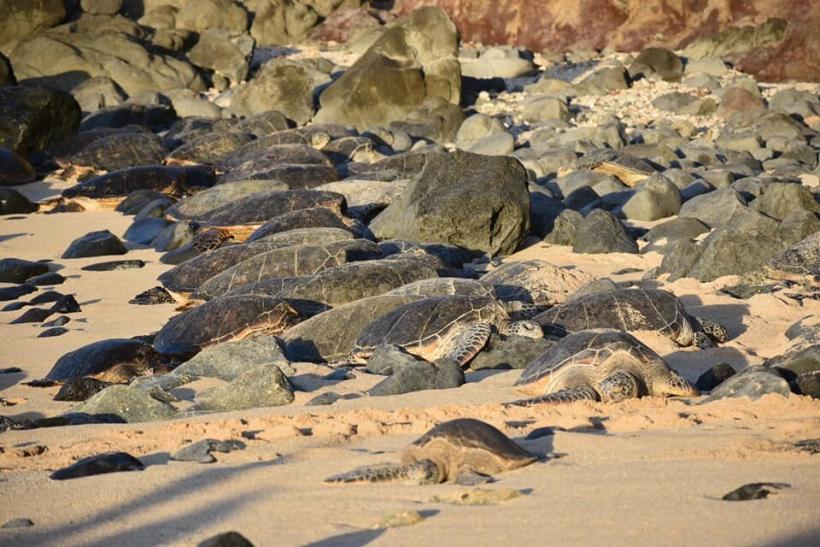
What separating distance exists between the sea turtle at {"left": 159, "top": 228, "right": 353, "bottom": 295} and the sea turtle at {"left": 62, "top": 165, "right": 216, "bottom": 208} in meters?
5.26

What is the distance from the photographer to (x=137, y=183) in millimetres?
16500

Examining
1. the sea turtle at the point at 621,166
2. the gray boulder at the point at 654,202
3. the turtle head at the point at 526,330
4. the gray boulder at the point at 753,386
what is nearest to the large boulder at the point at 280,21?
the sea turtle at the point at 621,166

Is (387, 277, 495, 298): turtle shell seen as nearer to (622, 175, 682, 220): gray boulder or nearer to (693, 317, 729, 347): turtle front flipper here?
(693, 317, 729, 347): turtle front flipper

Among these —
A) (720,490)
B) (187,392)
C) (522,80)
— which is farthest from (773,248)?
(522,80)

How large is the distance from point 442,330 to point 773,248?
393 centimetres

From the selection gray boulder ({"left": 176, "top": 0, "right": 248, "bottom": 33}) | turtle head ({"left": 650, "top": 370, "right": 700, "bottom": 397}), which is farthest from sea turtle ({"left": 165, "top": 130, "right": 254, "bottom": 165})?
turtle head ({"left": 650, "top": 370, "right": 700, "bottom": 397})

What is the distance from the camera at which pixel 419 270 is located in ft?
31.7

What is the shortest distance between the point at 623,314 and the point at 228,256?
4.51 metres

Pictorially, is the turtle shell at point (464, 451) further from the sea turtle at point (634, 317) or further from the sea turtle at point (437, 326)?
the sea turtle at point (634, 317)

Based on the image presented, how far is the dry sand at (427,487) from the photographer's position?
3.93 m

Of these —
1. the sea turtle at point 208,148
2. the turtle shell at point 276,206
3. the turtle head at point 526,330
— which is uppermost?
the turtle head at point 526,330

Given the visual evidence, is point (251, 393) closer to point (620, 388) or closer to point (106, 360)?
point (106, 360)

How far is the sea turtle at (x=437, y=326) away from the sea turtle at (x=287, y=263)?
2.12 meters

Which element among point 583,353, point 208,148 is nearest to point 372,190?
point 208,148
